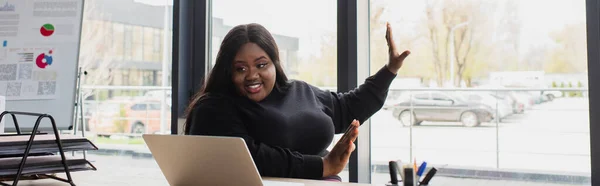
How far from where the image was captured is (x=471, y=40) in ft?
8.14

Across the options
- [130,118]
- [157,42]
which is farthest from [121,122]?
[157,42]

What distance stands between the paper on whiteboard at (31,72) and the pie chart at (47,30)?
7 centimetres

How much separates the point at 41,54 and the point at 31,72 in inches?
4.0

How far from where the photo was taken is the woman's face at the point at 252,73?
1716mm

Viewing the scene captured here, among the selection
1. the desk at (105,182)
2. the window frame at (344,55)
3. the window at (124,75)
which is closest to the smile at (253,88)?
the desk at (105,182)

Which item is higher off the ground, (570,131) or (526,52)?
(526,52)

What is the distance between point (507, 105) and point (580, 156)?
1.26 feet

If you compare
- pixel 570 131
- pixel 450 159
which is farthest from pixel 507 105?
pixel 450 159

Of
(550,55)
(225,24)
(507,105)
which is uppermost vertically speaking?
(225,24)

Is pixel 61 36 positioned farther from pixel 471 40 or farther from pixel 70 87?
pixel 471 40

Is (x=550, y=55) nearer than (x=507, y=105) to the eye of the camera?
Yes

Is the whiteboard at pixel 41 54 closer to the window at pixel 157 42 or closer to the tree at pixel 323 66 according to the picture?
the window at pixel 157 42

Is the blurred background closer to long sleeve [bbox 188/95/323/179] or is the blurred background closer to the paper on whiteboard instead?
the paper on whiteboard

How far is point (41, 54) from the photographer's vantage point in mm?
2678
